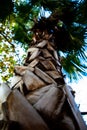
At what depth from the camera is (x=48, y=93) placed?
5.79 ft

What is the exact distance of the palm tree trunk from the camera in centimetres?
149

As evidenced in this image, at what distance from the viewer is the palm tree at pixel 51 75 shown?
1.51m

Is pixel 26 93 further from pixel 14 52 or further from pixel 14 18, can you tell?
pixel 14 52

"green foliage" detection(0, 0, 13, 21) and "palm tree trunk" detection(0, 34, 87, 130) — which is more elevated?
"green foliage" detection(0, 0, 13, 21)

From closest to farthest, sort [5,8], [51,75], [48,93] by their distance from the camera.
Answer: [48,93]
[51,75]
[5,8]

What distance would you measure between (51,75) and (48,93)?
67 cm

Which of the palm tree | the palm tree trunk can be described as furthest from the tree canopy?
the palm tree trunk

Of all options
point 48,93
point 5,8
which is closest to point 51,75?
point 48,93

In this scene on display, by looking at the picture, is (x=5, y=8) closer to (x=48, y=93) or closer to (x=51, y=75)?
(x=51, y=75)

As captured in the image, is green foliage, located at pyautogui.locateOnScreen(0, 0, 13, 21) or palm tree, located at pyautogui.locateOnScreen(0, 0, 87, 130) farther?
green foliage, located at pyautogui.locateOnScreen(0, 0, 13, 21)

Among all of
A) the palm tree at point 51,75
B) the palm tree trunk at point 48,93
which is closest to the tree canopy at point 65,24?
the palm tree at point 51,75

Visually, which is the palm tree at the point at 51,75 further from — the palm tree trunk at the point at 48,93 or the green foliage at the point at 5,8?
the green foliage at the point at 5,8

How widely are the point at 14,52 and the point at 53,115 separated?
511 centimetres

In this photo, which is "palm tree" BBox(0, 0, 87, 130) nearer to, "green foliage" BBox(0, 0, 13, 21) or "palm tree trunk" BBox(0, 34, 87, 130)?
"palm tree trunk" BBox(0, 34, 87, 130)
